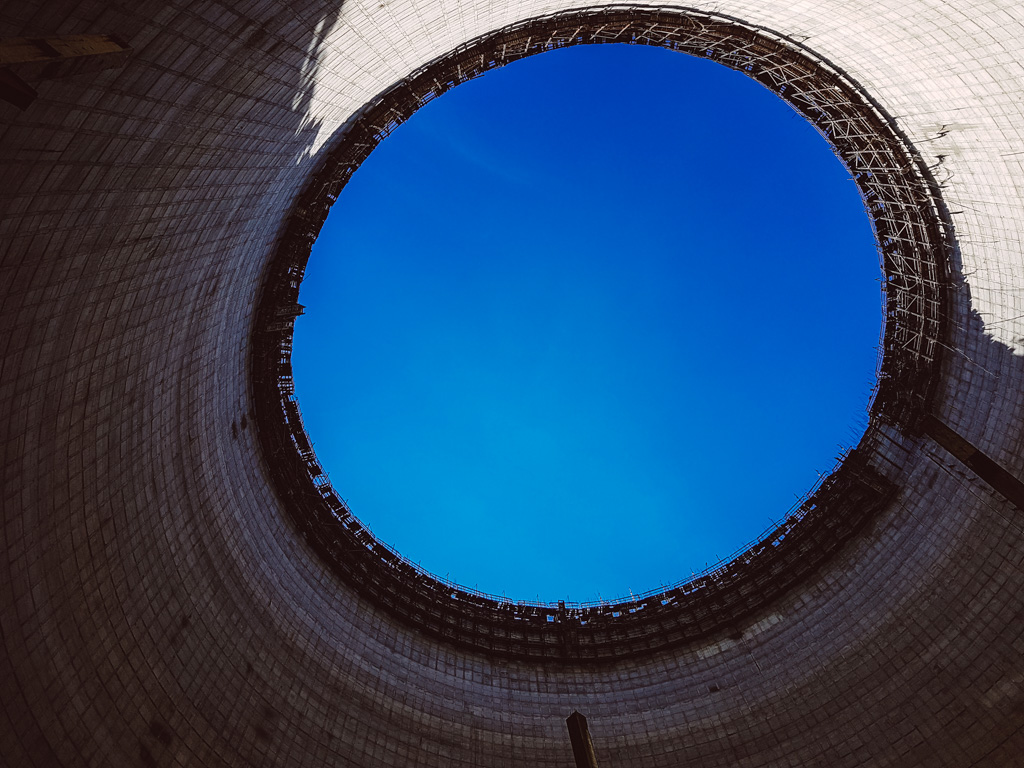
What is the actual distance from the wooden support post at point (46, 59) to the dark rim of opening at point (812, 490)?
1378 centimetres

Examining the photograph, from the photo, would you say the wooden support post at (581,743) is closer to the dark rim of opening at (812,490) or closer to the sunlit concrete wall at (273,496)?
the sunlit concrete wall at (273,496)

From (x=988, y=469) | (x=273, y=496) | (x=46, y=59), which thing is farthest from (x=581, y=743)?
(x=273, y=496)

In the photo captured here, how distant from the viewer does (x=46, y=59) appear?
7.80 meters

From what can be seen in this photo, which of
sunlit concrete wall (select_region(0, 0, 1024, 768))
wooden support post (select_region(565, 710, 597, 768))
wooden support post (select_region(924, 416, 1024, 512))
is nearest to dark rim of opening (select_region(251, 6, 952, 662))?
sunlit concrete wall (select_region(0, 0, 1024, 768))

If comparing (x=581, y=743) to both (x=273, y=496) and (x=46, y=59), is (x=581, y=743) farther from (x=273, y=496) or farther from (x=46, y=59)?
(x=273, y=496)

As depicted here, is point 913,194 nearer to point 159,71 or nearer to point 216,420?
point 159,71

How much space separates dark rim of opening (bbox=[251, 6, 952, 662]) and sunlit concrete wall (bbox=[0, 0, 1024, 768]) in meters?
0.95

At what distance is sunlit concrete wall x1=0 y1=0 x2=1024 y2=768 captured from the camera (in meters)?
11.9

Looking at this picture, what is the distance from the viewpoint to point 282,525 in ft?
81.4

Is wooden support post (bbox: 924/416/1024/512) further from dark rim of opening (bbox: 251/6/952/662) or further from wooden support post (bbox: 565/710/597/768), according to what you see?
wooden support post (bbox: 565/710/597/768)

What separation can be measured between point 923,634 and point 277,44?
2892cm

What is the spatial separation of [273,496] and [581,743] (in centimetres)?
1768

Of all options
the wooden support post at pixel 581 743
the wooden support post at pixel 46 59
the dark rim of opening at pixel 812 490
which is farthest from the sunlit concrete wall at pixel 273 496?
the wooden support post at pixel 581 743

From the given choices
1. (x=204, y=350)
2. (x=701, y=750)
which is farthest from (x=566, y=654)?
(x=204, y=350)
